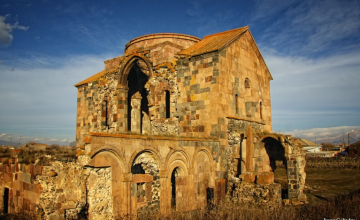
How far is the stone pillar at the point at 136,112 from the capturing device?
47.6ft

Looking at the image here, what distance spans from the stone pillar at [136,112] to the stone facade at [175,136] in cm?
5

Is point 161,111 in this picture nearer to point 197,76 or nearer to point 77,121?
point 197,76

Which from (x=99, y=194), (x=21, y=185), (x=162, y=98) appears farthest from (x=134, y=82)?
(x=99, y=194)

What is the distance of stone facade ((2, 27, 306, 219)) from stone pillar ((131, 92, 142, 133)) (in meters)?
0.05

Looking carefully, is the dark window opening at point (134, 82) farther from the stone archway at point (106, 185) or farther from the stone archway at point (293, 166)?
the stone archway at point (106, 185)

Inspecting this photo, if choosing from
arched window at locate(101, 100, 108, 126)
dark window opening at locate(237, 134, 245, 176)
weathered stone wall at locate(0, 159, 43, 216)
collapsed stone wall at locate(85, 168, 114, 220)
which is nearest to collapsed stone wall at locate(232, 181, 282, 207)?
dark window opening at locate(237, 134, 245, 176)

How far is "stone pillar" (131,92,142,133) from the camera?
14.5m

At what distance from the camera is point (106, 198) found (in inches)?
294

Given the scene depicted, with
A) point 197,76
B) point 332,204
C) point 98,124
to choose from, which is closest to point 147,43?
point 197,76

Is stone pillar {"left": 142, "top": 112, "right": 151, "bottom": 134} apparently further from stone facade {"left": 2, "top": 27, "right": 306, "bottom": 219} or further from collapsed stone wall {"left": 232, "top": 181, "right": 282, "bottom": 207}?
collapsed stone wall {"left": 232, "top": 181, "right": 282, "bottom": 207}

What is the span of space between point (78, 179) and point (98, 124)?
7.46 meters

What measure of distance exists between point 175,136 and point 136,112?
544cm

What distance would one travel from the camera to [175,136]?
9.62 metres

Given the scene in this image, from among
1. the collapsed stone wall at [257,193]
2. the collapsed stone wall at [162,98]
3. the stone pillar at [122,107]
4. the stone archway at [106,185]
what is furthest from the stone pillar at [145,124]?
the stone archway at [106,185]
